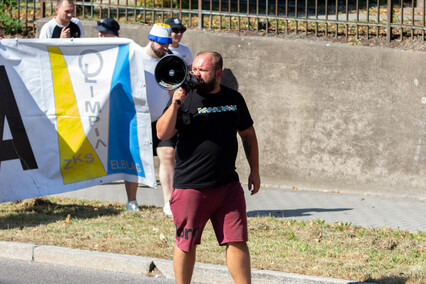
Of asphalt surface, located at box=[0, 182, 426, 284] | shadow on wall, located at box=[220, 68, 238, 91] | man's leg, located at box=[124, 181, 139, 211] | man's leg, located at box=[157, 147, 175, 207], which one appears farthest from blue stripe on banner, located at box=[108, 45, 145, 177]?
shadow on wall, located at box=[220, 68, 238, 91]

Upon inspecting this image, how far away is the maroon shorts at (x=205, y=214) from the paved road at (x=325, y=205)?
131 inches

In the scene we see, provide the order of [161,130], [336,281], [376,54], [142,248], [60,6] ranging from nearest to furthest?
[161,130] < [336,281] < [142,248] < [60,6] < [376,54]

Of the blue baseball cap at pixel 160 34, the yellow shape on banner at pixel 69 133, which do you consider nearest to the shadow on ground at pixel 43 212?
the yellow shape on banner at pixel 69 133

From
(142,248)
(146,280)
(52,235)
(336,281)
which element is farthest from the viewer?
(52,235)

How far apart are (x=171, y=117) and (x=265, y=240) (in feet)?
7.78

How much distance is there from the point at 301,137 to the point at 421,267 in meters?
4.72

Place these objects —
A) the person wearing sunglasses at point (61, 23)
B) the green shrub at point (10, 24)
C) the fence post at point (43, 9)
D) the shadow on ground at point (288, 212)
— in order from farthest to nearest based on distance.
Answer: the green shrub at point (10, 24) → the fence post at point (43, 9) → the person wearing sunglasses at point (61, 23) → the shadow on ground at point (288, 212)

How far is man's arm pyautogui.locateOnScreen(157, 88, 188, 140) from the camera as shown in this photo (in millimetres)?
5000

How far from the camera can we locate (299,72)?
10602 mm

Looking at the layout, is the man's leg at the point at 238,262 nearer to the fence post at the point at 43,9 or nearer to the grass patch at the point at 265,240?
the grass patch at the point at 265,240

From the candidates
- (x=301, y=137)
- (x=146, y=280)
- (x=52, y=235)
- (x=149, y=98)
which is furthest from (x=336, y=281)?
(x=301, y=137)

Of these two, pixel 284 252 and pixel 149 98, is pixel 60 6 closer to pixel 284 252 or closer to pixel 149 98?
pixel 149 98

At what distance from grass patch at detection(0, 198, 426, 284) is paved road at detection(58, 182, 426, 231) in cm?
66

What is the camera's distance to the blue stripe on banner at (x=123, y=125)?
8.30m
